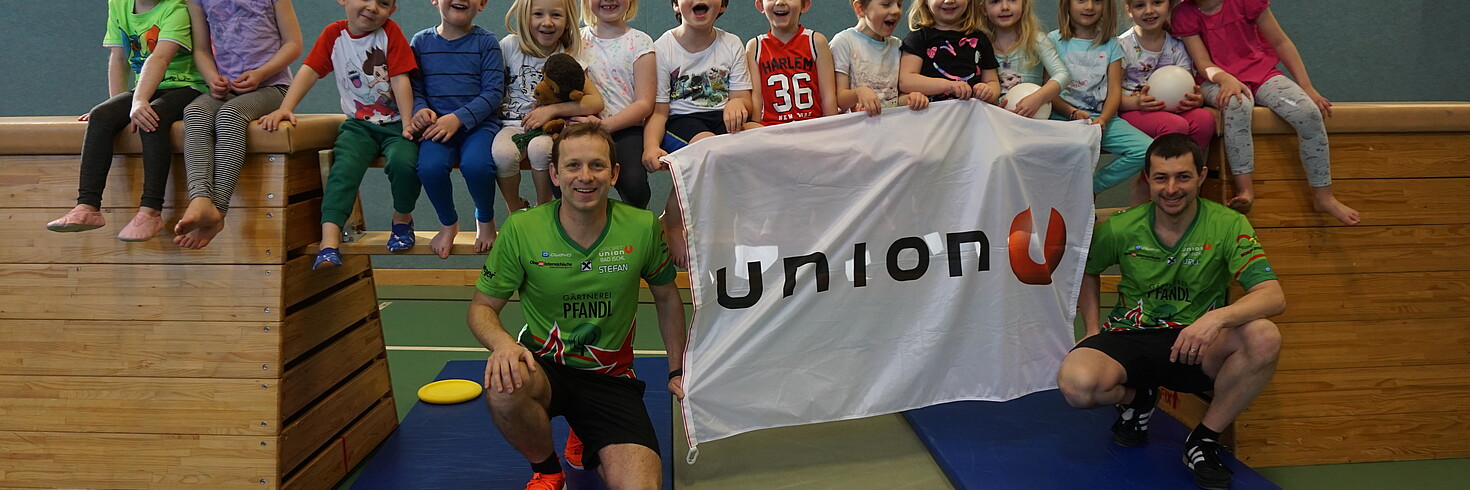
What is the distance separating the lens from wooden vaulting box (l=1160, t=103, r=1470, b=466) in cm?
331

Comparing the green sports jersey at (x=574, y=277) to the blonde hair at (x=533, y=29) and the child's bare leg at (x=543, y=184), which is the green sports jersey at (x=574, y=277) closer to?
the child's bare leg at (x=543, y=184)

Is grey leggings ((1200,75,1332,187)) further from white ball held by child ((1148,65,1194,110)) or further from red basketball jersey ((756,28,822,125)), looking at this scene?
red basketball jersey ((756,28,822,125))

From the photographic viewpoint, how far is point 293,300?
306 cm

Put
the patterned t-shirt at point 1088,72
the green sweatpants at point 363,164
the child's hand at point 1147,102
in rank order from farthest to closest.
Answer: the patterned t-shirt at point 1088,72 < the child's hand at point 1147,102 < the green sweatpants at point 363,164

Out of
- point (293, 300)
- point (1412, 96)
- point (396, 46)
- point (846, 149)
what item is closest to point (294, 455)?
point (293, 300)

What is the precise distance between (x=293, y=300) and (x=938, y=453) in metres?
2.22

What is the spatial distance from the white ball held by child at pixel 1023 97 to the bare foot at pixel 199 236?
8.79ft

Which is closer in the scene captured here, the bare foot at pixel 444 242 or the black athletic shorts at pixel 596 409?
the black athletic shorts at pixel 596 409

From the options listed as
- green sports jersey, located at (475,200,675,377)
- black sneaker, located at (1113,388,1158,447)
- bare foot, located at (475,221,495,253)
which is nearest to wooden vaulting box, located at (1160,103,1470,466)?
black sneaker, located at (1113,388,1158,447)

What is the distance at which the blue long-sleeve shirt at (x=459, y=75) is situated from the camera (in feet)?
11.3

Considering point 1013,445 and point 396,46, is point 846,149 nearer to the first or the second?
point 1013,445

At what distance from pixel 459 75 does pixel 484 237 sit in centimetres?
63

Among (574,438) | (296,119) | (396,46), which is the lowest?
(574,438)

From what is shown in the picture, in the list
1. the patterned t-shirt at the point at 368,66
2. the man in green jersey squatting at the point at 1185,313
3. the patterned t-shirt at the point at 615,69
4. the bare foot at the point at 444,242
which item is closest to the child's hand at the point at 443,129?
the patterned t-shirt at the point at 368,66
